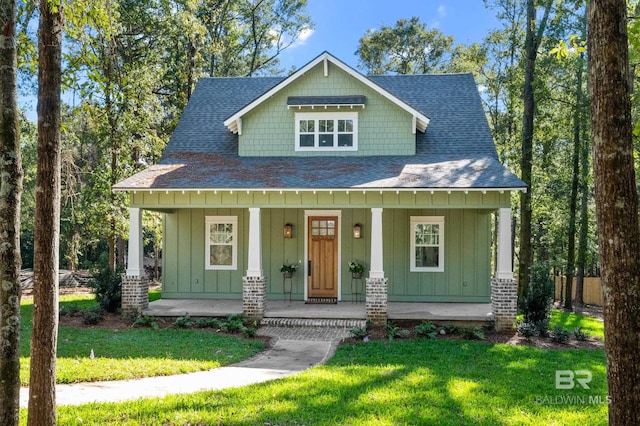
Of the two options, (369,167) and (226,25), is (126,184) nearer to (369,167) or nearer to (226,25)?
(369,167)

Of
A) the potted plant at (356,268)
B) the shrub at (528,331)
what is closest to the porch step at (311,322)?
the potted plant at (356,268)

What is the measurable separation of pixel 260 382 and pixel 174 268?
26.9 feet

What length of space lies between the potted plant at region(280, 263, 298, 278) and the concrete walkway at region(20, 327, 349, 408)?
11.2 feet

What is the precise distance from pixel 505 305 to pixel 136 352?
24.7 ft

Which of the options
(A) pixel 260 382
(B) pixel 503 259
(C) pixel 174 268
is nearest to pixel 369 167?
(B) pixel 503 259

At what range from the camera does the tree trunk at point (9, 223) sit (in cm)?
368

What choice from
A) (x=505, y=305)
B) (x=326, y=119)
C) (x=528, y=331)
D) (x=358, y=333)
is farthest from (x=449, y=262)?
(x=326, y=119)

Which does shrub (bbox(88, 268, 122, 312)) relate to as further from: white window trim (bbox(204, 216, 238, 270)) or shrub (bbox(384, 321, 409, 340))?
shrub (bbox(384, 321, 409, 340))

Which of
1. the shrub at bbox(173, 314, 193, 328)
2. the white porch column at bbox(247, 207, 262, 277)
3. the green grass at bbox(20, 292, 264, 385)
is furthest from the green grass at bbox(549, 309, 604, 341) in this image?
the shrub at bbox(173, 314, 193, 328)

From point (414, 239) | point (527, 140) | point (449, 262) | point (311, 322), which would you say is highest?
point (527, 140)

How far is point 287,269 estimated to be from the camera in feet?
44.1

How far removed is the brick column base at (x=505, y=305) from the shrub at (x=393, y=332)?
6.93 ft

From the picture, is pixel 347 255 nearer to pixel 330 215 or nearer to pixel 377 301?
pixel 330 215

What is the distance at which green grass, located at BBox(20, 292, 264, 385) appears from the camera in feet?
23.3
